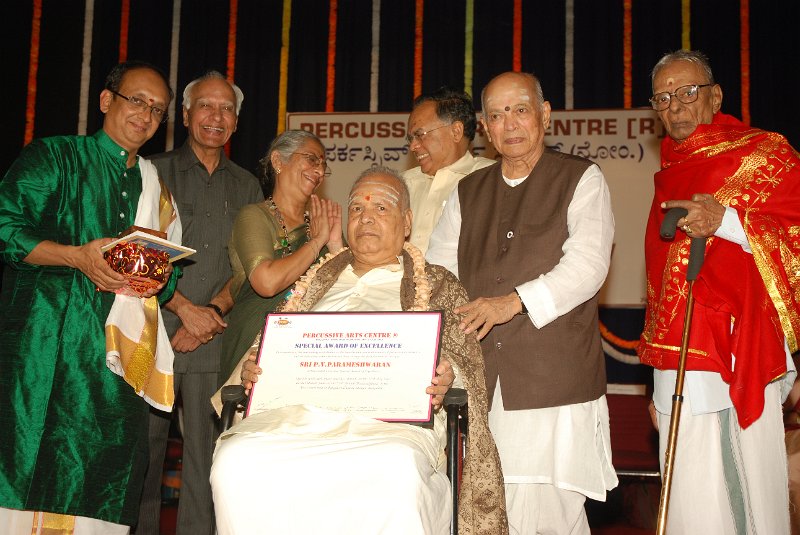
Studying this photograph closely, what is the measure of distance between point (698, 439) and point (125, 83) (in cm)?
269

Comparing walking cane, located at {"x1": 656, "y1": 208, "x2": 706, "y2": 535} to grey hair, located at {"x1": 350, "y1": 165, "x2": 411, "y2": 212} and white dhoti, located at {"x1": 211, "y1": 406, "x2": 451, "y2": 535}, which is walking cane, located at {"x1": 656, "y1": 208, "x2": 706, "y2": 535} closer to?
white dhoti, located at {"x1": 211, "y1": 406, "x2": 451, "y2": 535}

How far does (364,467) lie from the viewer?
8.28 ft

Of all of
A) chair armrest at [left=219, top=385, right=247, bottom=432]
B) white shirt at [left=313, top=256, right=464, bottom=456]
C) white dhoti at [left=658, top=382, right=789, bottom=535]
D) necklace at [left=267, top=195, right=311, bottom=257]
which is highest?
necklace at [left=267, top=195, right=311, bottom=257]

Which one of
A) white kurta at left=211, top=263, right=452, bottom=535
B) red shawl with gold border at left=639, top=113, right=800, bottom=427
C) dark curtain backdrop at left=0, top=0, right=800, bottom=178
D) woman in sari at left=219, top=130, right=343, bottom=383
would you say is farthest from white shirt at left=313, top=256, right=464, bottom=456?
dark curtain backdrop at left=0, top=0, right=800, bottom=178

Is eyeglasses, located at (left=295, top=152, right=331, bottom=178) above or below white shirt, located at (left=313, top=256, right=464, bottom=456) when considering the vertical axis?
above

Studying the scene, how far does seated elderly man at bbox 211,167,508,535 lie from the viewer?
8.21ft

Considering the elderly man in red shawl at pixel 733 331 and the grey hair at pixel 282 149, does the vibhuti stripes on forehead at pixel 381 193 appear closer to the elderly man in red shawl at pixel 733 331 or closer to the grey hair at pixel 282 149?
the grey hair at pixel 282 149

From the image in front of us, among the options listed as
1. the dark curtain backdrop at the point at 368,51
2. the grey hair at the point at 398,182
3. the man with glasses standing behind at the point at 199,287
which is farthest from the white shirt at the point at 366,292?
the dark curtain backdrop at the point at 368,51

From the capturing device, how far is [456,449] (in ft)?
8.59

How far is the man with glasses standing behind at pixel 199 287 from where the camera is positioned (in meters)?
3.89

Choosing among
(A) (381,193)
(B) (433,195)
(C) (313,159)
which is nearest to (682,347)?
(A) (381,193)

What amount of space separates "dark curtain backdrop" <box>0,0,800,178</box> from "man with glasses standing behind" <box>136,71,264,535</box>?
3397 mm

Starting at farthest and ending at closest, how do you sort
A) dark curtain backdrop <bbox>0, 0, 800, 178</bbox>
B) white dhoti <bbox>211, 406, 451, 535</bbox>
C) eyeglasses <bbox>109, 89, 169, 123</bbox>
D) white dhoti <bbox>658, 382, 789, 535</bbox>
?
dark curtain backdrop <bbox>0, 0, 800, 178</bbox>, eyeglasses <bbox>109, 89, 169, 123</bbox>, white dhoti <bbox>658, 382, 789, 535</bbox>, white dhoti <bbox>211, 406, 451, 535</bbox>

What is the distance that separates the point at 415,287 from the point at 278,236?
1.04 metres
